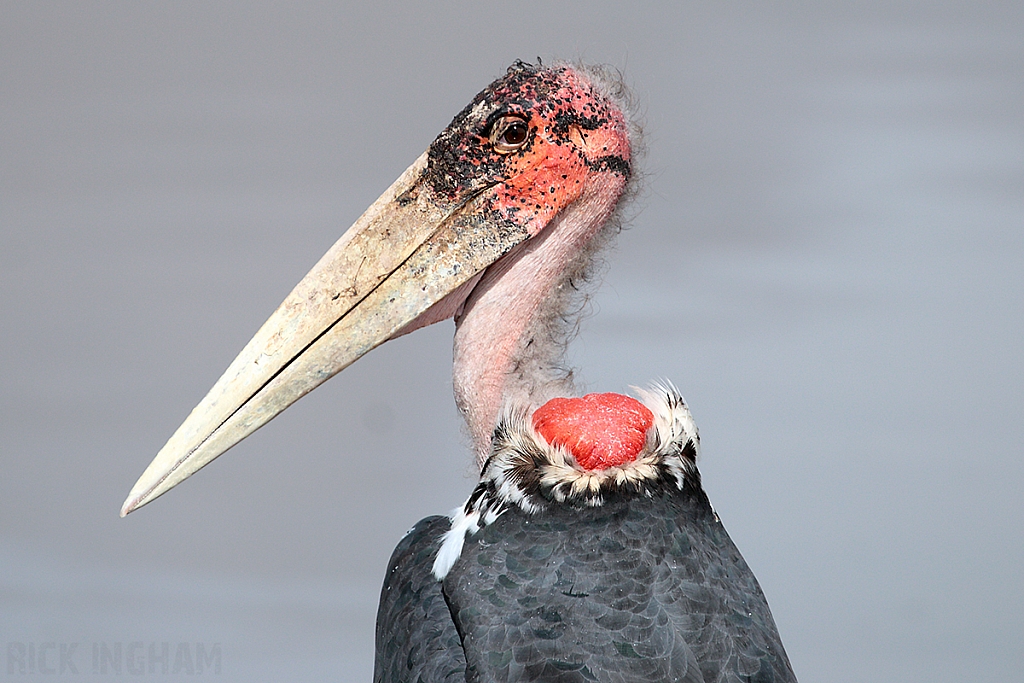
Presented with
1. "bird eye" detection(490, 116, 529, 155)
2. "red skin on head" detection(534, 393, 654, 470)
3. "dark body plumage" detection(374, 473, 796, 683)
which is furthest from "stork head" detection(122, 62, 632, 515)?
"dark body plumage" detection(374, 473, 796, 683)

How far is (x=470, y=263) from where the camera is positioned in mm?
2082

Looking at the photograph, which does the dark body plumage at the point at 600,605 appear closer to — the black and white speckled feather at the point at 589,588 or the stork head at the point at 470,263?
the black and white speckled feather at the point at 589,588

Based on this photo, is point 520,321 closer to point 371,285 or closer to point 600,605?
point 371,285

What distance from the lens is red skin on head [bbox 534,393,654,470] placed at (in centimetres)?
183

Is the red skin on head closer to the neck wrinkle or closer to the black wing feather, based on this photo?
the neck wrinkle

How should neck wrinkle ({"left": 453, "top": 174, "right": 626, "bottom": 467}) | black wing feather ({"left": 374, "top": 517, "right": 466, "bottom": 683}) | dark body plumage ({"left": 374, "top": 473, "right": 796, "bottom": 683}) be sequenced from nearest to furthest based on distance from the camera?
dark body plumage ({"left": 374, "top": 473, "right": 796, "bottom": 683}), black wing feather ({"left": 374, "top": 517, "right": 466, "bottom": 683}), neck wrinkle ({"left": 453, "top": 174, "right": 626, "bottom": 467})

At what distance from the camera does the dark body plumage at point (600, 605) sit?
5.50 ft

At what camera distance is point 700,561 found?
1.79 meters

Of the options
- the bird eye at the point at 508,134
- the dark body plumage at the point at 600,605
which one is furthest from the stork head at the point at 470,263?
the dark body plumage at the point at 600,605

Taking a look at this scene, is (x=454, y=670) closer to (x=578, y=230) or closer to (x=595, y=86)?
(x=578, y=230)

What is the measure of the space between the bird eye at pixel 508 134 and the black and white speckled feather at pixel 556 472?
461 millimetres

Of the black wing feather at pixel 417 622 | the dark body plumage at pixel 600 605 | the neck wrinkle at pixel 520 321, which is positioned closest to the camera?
the dark body plumage at pixel 600 605

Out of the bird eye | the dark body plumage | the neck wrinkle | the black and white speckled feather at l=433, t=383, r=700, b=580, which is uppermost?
the bird eye

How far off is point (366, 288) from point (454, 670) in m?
0.69
